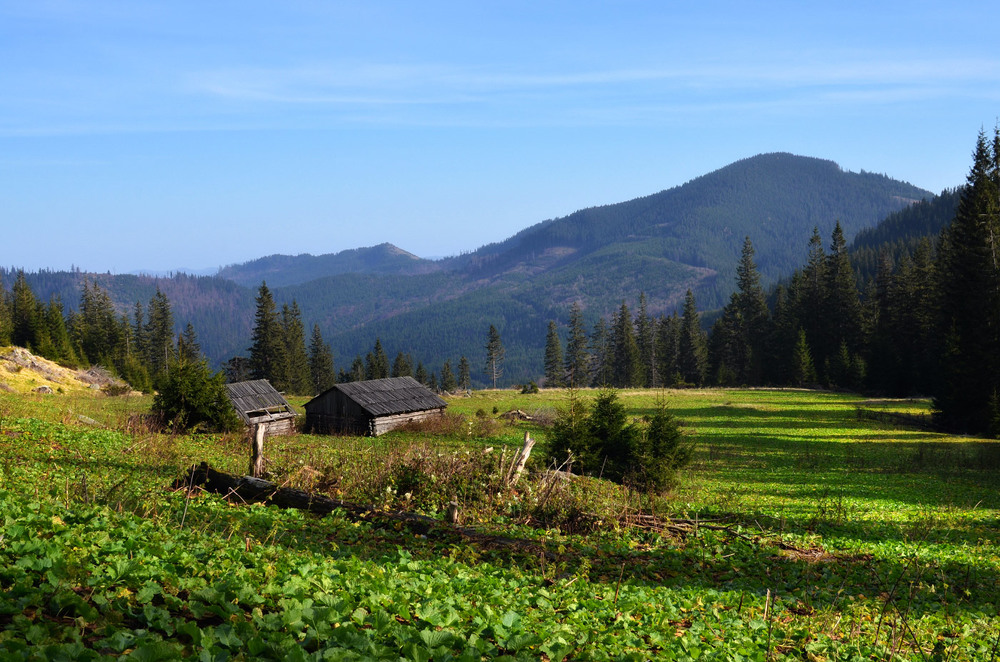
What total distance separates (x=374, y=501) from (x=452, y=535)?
3.07m

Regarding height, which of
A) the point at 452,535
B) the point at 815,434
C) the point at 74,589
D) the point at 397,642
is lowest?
the point at 815,434

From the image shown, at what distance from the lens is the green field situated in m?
5.27

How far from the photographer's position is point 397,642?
17.4 feet

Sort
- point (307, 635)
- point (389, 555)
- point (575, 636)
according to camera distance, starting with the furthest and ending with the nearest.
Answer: point (389, 555) < point (575, 636) < point (307, 635)

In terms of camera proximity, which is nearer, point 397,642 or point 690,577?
point 397,642

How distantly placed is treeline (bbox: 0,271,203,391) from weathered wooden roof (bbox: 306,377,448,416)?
36740 millimetres

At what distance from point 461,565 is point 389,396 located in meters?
32.8

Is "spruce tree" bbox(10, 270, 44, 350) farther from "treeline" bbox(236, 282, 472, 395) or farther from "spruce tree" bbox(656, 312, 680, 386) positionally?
"spruce tree" bbox(656, 312, 680, 386)

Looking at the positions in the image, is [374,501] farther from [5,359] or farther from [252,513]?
[5,359]

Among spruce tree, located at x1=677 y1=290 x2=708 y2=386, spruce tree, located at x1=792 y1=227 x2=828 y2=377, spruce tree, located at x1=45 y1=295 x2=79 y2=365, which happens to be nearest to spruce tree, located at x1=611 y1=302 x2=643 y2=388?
spruce tree, located at x1=677 y1=290 x2=708 y2=386

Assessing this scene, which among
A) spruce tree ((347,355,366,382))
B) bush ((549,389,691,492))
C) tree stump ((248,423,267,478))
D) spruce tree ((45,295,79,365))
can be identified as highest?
spruce tree ((45,295,79,365))

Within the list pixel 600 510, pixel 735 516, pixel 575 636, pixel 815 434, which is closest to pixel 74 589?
pixel 575 636

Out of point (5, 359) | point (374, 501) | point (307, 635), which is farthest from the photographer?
point (5, 359)

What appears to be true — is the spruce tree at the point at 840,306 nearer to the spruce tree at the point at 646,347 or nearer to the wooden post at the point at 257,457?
the spruce tree at the point at 646,347
